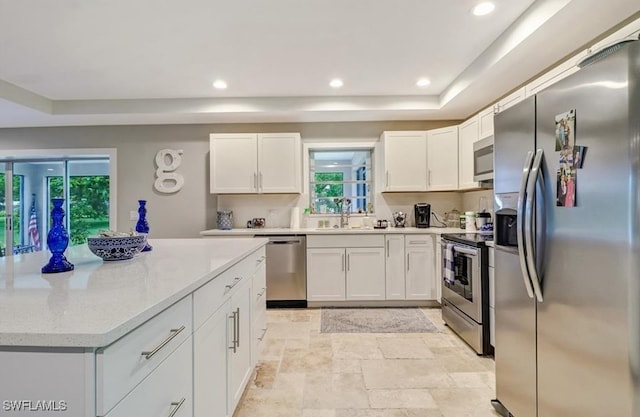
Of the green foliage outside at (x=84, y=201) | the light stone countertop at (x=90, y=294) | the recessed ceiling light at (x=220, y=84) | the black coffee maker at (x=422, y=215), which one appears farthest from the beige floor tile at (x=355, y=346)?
the green foliage outside at (x=84, y=201)

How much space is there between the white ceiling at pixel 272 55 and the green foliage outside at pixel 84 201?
1.02 metres

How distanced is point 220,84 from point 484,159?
281cm

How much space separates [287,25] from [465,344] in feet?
9.84

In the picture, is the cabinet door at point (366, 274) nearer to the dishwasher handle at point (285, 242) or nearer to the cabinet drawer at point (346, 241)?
the cabinet drawer at point (346, 241)

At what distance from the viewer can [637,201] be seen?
104 centimetres

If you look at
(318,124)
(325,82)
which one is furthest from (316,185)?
(325,82)

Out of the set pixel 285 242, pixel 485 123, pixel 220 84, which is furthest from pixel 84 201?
pixel 485 123

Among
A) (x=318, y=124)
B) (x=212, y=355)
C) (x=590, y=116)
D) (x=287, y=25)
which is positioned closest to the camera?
(x=590, y=116)

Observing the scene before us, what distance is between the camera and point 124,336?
2.54ft

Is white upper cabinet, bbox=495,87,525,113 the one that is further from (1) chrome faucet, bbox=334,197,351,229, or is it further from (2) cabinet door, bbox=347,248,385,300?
(1) chrome faucet, bbox=334,197,351,229

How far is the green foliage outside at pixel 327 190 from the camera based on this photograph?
4562 millimetres

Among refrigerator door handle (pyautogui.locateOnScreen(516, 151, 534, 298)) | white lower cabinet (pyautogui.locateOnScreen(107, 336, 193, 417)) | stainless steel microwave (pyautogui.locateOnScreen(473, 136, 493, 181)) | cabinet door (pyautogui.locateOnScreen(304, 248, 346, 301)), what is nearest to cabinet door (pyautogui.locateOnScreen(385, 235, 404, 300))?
cabinet door (pyautogui.locateOnScreen(304, 248, 346, 301))

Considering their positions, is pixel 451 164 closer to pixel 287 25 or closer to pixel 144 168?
pixel 287 25
